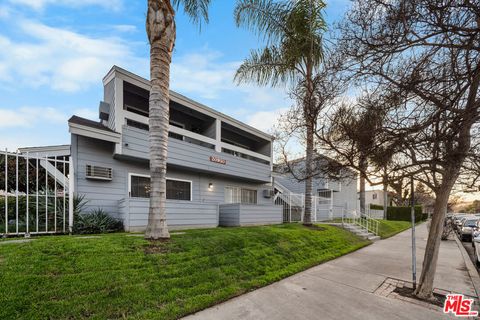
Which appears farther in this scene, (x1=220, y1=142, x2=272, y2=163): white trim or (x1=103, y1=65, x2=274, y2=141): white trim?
(x1=220, y1=142, x2=272, y2=163): white trim

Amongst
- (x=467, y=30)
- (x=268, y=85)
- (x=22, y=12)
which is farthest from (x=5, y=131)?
(x=467, y=30)

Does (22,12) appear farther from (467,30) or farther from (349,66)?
(467,30)

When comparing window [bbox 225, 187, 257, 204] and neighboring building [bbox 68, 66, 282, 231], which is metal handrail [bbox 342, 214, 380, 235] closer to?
neighboring building [bbox 68, 66, 282, 231]

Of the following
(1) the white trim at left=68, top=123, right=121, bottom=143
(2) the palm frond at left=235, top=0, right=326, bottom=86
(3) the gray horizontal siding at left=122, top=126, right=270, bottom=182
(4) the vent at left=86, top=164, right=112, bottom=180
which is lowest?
(4) the vent at left=86, top=164, right=112, bottom=180

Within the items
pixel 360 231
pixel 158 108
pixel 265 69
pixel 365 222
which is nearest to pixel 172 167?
pixel 158 108

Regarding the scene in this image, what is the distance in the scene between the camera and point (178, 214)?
9055 mm

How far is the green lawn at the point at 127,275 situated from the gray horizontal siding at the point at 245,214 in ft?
16.1

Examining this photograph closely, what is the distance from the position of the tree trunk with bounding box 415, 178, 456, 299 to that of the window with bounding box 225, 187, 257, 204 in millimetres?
10143

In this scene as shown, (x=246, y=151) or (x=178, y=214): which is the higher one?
(x=246, y=151)

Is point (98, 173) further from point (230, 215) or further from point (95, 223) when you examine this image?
point (230, 215)

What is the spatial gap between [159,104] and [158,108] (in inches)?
4.1

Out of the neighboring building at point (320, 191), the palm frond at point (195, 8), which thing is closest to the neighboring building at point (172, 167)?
the neighboring building at point (320, 191)

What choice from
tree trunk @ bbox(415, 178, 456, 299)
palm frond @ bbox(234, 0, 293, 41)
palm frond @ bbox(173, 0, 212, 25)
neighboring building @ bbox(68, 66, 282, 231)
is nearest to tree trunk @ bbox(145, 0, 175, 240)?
palm frond @ bbox(173, 0, 212, 25)

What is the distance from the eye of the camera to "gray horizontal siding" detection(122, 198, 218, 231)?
25.8 ft
